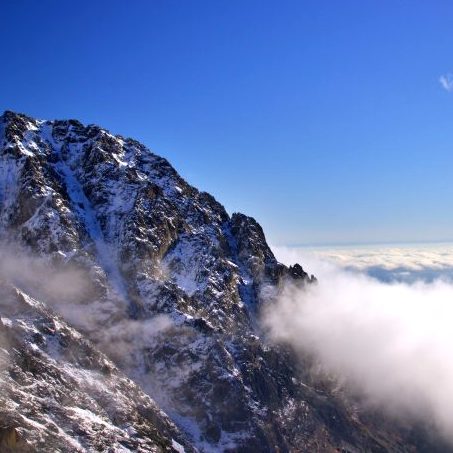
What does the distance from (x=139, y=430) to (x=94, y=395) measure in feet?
59.4

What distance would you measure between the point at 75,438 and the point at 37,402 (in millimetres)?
14695

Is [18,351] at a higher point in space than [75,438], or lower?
higher

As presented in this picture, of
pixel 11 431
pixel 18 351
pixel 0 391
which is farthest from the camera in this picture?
pixel 18 351

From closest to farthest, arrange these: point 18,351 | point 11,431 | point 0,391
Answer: point 11,431 < point 0,391 < point 18,351

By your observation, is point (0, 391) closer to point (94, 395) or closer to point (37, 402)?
point (37, 402)

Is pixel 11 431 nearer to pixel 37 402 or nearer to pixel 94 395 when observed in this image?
pixel 37 402

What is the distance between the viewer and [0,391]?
168875 mm

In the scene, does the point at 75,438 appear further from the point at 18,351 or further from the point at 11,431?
the point at 18,351

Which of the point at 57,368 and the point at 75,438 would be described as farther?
the point at 57,368

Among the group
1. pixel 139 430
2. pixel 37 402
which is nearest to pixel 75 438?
pixel 37 402

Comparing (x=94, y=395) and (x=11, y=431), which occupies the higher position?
(x=94, y=395)

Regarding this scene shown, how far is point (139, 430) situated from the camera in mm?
197125

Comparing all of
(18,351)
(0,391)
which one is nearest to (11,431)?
(0,391)

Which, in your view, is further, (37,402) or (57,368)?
(57,368)
